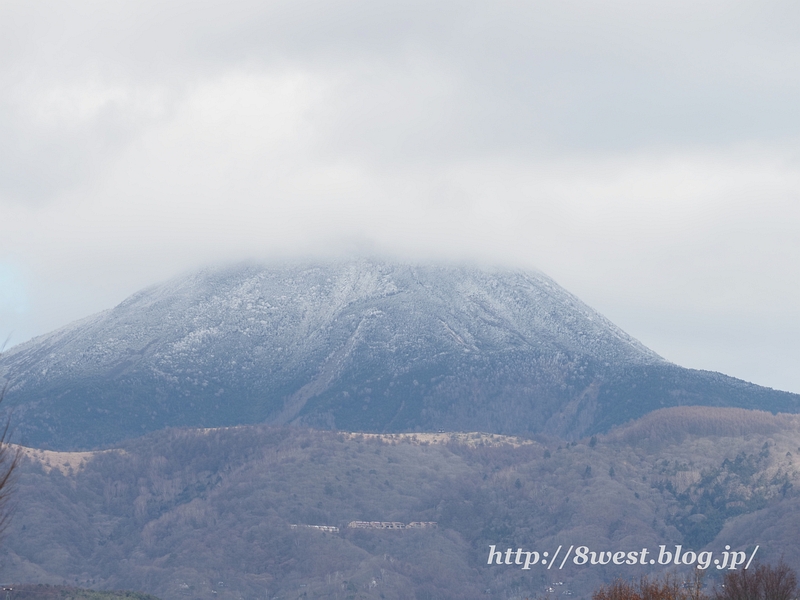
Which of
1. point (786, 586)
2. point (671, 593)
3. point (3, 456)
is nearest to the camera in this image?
point (3, 456)

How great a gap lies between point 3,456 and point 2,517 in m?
3.48

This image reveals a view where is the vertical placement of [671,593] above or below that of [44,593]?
above

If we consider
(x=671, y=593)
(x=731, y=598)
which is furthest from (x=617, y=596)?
(x=731, y=598)

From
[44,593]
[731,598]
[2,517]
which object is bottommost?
[44,593]

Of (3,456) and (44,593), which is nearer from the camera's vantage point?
(3,456)

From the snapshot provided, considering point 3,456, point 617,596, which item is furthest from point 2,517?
point 617,596

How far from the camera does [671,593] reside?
79812 millimetres

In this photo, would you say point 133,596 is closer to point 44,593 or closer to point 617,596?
point 44,593

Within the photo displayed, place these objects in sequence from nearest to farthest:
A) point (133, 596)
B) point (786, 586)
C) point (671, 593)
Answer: point (671, 593)
point (786, 586)
point (133, 596)

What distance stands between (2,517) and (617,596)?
45911 mm

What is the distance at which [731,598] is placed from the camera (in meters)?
86.6

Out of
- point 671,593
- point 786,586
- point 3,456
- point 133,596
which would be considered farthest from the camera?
point 133,596

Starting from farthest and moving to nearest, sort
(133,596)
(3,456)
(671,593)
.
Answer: (133,596)
(671,593)
(3,456)

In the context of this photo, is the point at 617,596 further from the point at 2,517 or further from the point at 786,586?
the point at 2,517
